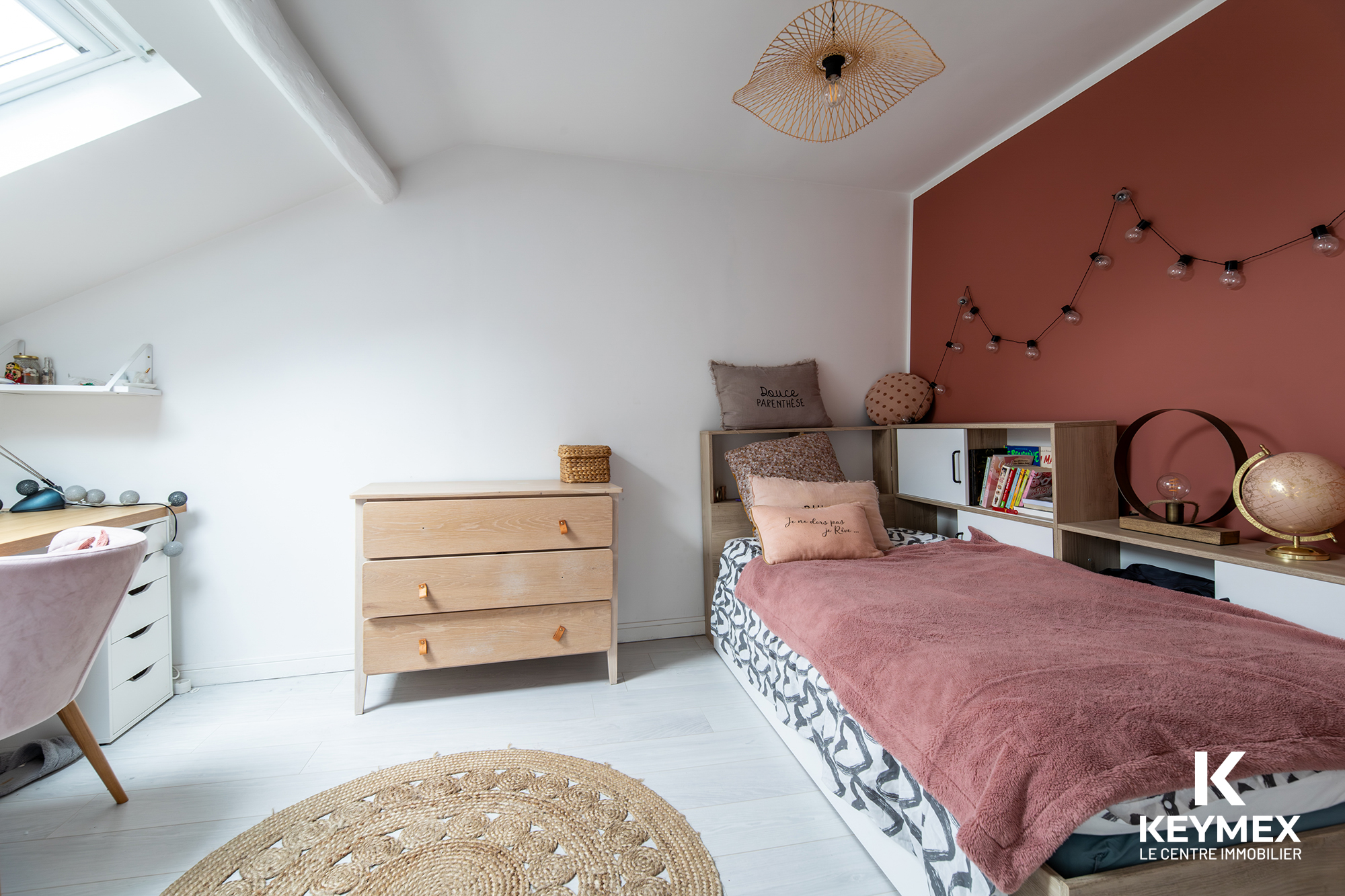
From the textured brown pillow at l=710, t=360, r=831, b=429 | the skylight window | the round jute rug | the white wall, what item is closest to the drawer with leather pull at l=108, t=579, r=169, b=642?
the white wall

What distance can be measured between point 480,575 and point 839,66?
2.00 meters

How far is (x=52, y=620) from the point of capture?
125cm

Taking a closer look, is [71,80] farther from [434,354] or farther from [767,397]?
[767,397]

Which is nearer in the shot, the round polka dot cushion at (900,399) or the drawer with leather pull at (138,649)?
the drawer with leather pull at (138,649)

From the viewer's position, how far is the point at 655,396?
2.87 metres

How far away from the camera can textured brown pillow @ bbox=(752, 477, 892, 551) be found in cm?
244

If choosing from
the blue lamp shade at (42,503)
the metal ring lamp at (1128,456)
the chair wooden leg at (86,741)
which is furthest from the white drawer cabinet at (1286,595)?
the blue lamp shade at (42,503)

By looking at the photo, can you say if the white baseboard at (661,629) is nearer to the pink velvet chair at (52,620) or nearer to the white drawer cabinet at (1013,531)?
the white drawer cabinet at (1013,531)

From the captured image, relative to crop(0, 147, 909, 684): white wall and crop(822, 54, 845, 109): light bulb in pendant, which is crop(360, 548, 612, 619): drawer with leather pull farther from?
crop(822, 54, 845, 109): light bulb in pendant

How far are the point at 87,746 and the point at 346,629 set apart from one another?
0.98 metres

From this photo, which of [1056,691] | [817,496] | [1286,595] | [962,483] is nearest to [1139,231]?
[962,483]

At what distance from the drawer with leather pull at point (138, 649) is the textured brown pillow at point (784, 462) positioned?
7.50ft

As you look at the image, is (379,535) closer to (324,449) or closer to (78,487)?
(324,449)

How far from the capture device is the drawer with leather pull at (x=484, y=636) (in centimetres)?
214
